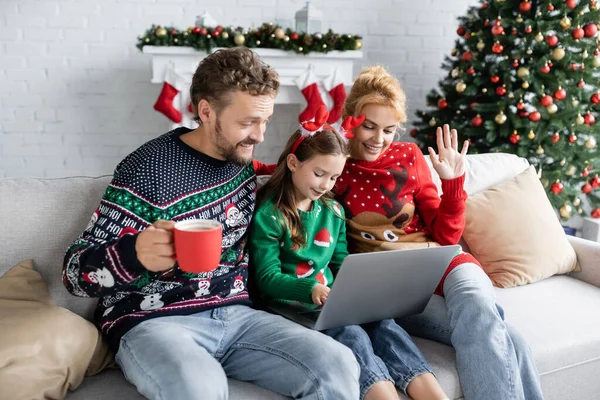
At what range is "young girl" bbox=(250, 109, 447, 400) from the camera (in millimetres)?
1529

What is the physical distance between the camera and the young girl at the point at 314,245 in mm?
1529

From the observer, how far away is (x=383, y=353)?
159cm

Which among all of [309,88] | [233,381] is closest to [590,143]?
[309,88]

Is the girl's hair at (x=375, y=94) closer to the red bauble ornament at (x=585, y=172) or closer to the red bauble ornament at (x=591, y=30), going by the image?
the red bauble ornament at (x=591, y=30)

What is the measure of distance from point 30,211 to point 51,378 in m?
0.51

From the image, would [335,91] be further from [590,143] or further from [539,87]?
[590,143]

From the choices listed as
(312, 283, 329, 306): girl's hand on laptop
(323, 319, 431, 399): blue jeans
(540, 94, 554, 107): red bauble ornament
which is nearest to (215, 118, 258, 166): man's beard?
(312, 283, 329, 306): girl's hand on laptop

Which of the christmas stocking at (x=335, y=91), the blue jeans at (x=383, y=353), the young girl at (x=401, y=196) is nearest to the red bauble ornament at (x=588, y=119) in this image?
the christmas stocking at (x=335, y=91)

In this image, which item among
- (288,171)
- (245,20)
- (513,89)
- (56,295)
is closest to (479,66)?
(513,89)

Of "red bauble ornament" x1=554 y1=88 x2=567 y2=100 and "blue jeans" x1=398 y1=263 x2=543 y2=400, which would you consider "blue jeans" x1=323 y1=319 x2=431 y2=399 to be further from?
"red bauble ornament" x1=554 y1=88 x2=567 y2=100

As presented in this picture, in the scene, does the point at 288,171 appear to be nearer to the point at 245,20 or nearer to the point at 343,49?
the point at 343,49

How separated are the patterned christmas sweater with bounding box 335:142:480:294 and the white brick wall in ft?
7.51

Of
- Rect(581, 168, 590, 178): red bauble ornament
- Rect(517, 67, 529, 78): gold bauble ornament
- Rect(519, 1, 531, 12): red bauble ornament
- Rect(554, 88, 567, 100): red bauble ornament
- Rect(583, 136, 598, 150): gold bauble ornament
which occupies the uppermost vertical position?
Rect(519, 1, 531, 12): red bauble ornament

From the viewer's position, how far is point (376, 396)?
142 centimetres
